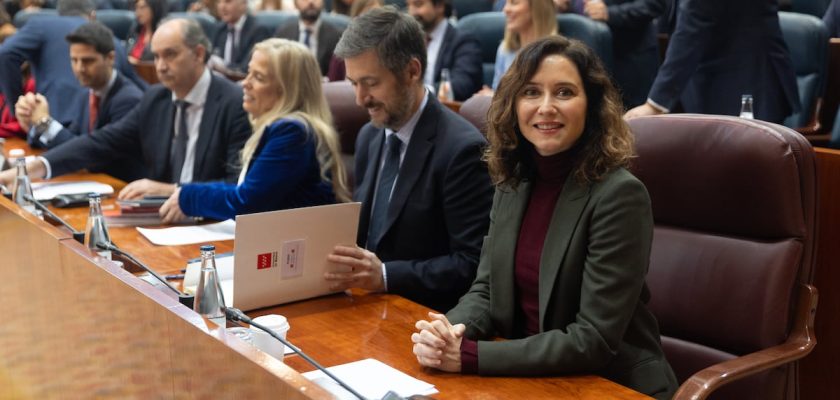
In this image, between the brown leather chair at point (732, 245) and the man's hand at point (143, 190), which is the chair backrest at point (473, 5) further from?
the brown leather chair at point (732, 245)

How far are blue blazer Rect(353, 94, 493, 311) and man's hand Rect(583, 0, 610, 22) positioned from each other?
2.02m

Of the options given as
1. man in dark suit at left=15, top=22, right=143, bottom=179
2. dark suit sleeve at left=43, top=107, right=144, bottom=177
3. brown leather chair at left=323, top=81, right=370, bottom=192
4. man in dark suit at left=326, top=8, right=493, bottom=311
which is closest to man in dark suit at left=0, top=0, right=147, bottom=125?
man in dark suit at left=15, top=22, right=143, bottom=179

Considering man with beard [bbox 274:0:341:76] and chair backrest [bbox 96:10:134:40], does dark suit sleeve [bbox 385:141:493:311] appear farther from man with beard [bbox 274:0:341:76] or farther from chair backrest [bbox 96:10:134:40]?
chair backrest [bbox 96:10:134:40]

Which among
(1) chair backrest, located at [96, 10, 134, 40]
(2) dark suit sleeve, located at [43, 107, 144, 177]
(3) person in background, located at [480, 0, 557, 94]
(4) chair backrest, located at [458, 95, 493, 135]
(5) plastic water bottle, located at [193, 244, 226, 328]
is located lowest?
(1) chair backrest, located at [96, 10, 134, 40]

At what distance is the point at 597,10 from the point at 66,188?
2343 mm

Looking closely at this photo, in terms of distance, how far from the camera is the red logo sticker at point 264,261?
74.4 inches

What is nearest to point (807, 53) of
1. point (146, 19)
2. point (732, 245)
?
point (732, 245)

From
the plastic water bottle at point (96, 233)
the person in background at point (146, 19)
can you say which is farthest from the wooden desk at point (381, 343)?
the person in background at point (146, 19)

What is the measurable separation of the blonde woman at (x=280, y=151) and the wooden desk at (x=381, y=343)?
411mm

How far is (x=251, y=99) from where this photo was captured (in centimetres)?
290

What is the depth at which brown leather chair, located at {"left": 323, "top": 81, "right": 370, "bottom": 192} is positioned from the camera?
325cm

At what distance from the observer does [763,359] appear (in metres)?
1.72

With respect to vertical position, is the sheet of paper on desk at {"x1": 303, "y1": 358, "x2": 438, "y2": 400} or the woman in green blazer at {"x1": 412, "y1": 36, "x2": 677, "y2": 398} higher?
the woman in green blazer at {"x1": 412, "y1": 36, "x2": 677, "y2": 398}

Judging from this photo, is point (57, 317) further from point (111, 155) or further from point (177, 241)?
point (111, 155)
